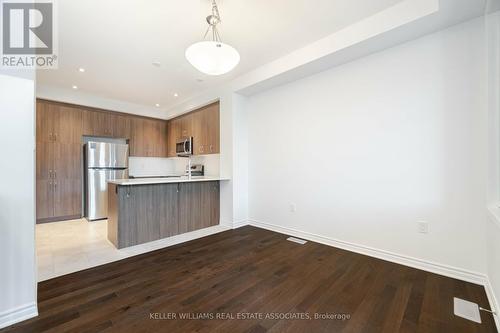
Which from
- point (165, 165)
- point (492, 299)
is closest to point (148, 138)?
point (165, 165)

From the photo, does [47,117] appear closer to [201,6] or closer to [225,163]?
[225,163]

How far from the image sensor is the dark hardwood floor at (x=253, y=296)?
1.55m

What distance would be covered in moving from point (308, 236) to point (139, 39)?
367 cm

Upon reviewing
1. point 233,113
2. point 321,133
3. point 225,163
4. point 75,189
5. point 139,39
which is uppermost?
point 139,39

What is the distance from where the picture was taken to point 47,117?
4.35 m

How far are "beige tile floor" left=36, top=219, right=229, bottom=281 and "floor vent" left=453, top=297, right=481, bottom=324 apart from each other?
307 cm

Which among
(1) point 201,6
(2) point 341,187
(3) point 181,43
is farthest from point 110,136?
(2) point 341,187

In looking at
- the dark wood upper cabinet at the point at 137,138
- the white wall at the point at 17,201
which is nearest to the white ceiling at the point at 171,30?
the white wall at the point at 17,201

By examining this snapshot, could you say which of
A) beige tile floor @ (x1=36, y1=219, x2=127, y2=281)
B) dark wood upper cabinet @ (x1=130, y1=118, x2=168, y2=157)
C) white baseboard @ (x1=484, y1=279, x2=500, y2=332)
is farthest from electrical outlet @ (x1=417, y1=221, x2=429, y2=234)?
dark wood upper cabinet @ (x1=130, y1=118, x2=168, y2=157)

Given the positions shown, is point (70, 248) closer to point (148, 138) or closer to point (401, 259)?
point (148, 138)

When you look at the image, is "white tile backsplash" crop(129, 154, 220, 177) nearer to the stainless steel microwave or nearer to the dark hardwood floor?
the stainless steel microwave

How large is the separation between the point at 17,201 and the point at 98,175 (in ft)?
11.5

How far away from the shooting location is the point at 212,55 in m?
1.99

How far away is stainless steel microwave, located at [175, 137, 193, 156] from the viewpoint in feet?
Result: 16.4
